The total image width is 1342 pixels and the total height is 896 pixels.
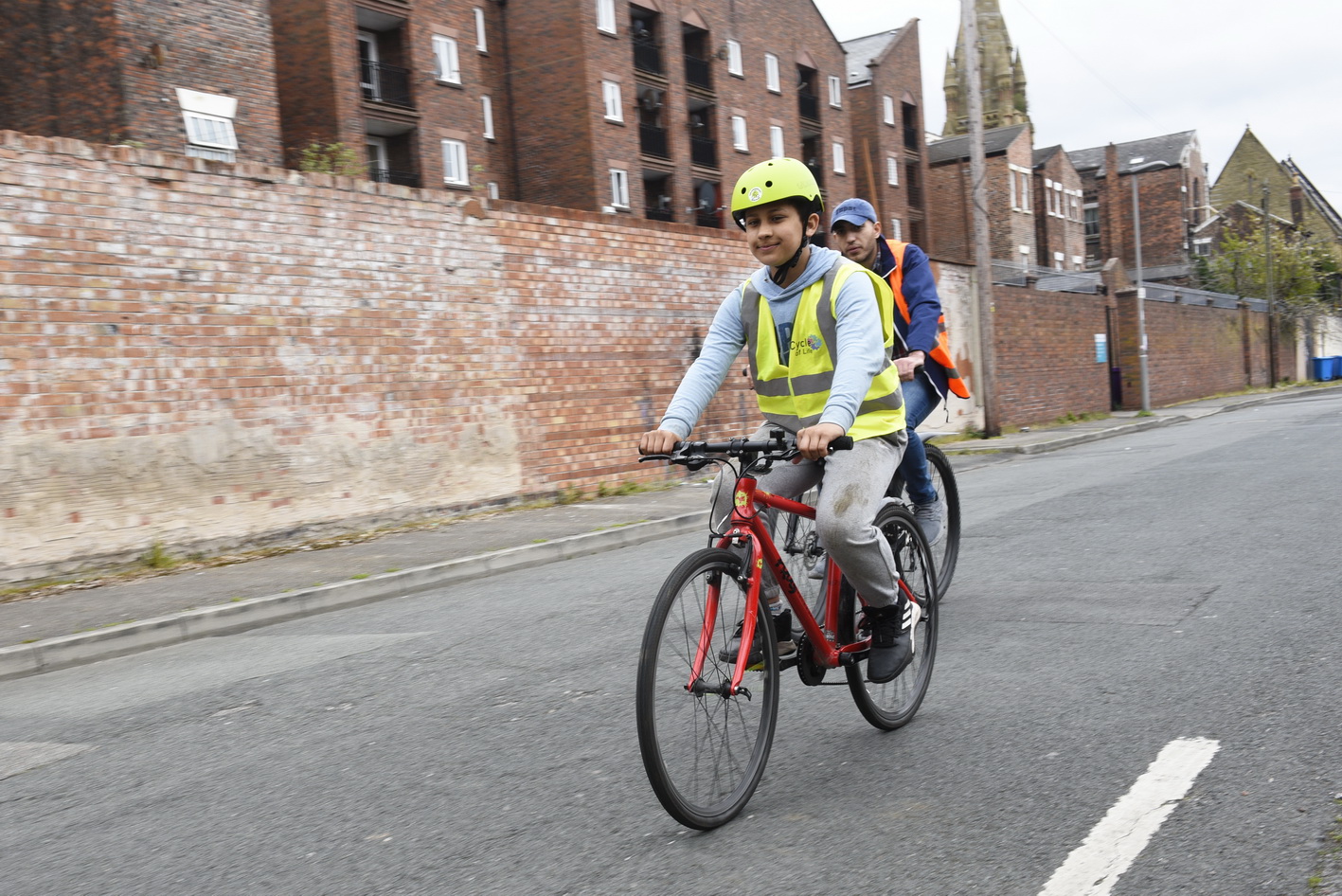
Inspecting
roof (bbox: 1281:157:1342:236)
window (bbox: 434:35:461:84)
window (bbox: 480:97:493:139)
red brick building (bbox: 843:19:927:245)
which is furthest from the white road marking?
roof (bbox: 1281:157:1342:236)

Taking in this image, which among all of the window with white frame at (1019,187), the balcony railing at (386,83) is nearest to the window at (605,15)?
the balcony railing at (386,83)

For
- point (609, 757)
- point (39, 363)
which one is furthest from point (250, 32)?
point (609, 757)

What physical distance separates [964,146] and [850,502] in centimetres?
6008

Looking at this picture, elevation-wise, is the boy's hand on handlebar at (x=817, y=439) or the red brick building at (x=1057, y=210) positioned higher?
the red brick building at (x=1057, y=210)

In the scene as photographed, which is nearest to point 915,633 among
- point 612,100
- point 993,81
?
point 612,100

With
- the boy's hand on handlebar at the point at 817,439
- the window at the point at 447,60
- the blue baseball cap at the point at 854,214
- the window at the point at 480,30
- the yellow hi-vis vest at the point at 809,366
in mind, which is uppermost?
the window at the point at 480,30

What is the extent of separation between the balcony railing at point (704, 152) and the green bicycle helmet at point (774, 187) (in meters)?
36.3

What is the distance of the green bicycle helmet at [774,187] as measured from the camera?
3.66m

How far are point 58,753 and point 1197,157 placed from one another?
8256 centimetres

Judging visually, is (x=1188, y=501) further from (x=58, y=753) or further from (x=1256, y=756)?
(x=58, y=753)

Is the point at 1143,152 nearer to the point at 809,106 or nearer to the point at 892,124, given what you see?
the point at 892,124

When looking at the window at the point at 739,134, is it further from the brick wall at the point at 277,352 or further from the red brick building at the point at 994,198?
the brick wall at the point at 277,352

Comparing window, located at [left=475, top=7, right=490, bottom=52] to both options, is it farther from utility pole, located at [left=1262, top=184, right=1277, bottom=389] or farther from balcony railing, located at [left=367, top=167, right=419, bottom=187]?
utility pole, located at [left=1262, top=184, right=1277, bottom=389]

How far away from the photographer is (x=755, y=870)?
3.03 meters
